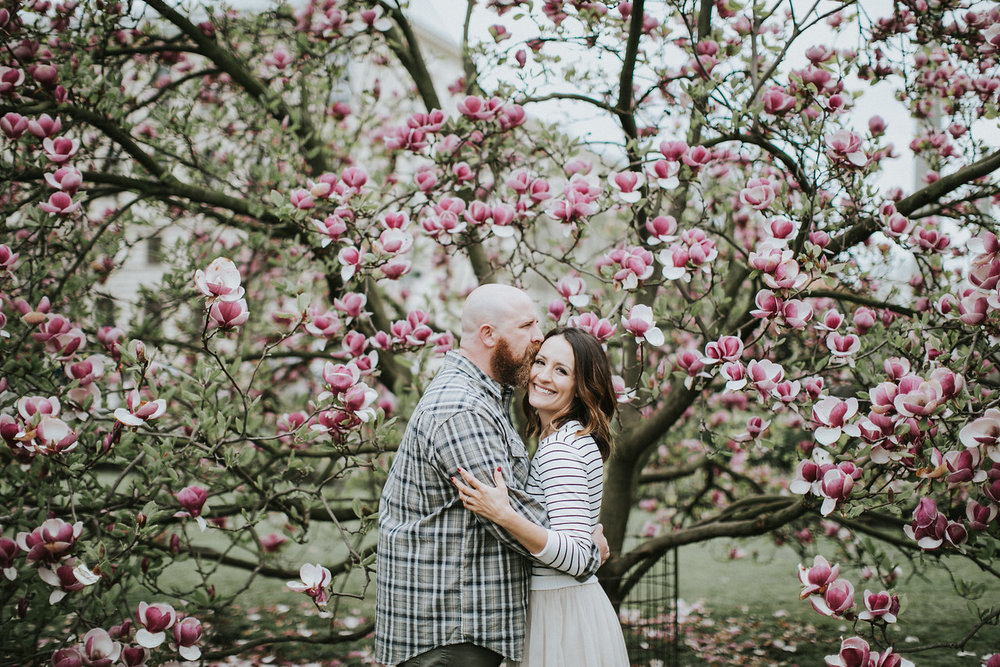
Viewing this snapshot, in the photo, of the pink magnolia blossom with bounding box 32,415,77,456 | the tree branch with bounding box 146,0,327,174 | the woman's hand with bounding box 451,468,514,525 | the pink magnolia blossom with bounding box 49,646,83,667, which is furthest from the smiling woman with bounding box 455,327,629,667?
the tree branch with bounding box 146,0,327,174

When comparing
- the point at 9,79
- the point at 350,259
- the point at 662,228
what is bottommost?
the point at 350,259

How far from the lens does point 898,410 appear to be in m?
1.83

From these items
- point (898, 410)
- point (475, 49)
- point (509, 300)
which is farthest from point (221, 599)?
point (475, 49)

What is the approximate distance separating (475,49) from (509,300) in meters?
1.65

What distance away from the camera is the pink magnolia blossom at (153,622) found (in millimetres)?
2099

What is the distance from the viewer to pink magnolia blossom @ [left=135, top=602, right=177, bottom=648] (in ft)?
6.89

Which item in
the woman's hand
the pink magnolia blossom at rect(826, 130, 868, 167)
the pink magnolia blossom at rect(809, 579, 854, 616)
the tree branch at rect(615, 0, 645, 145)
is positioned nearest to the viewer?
the woman's hand

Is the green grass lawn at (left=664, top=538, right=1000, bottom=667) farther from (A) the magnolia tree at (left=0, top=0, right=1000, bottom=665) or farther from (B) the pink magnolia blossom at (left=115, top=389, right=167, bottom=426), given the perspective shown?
(B) the pink magnolia blossom at (left=115, top=389, right=167, bottom=426)

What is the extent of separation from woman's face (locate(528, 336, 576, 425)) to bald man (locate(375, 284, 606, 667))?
0.16 m

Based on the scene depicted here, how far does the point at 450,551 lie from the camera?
1.89m

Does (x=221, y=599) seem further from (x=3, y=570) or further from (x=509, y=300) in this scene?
(x=509, y=300)

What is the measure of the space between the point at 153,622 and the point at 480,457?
1.14m

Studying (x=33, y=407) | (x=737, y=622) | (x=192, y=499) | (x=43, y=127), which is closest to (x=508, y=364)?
(x=192, y=499)

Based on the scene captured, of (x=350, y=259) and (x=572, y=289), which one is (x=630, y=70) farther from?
(x=350, y=259)
